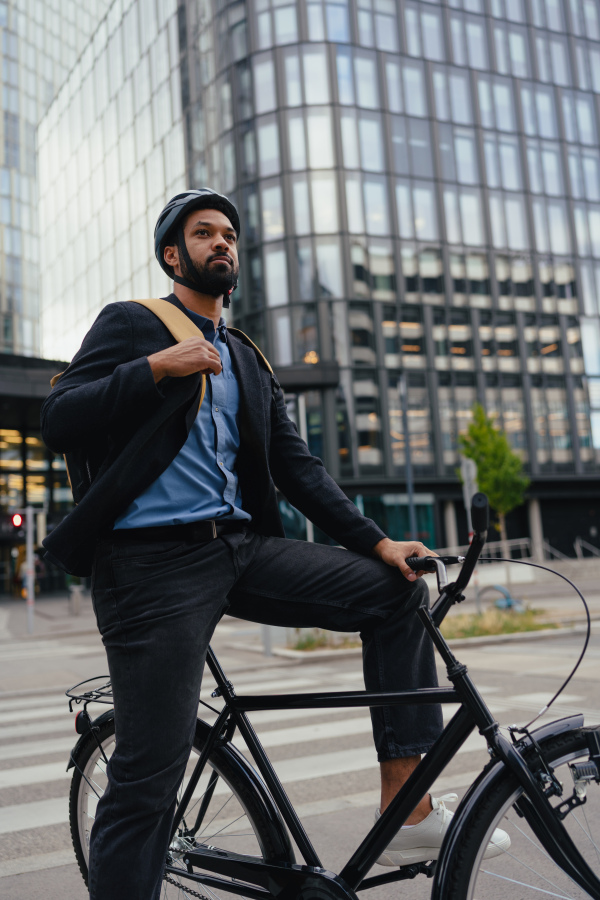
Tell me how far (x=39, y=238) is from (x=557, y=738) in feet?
198

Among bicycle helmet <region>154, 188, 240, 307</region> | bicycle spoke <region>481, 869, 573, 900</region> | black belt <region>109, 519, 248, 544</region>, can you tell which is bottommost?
bicycle spoke <region>481, 869, 573, 900</region>

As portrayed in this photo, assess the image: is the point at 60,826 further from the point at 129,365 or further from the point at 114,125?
the point at 114,125

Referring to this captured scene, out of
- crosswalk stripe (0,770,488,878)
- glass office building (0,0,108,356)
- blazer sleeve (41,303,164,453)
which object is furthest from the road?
glass office building (0,0,108,356)

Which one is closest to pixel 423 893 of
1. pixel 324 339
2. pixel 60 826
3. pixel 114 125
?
pixel 60 826

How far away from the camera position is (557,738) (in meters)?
1.97

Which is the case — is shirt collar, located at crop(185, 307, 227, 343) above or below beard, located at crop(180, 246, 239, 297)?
below

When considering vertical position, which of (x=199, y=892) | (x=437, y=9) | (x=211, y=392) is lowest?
(x=199, y=892)

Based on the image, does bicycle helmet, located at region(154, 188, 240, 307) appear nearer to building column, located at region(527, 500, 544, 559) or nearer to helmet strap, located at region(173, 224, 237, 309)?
helmet strap, located at region(173, 224, 237, 309)

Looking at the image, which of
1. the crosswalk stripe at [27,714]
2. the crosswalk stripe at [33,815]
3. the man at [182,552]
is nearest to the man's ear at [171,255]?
the man at [182,552]

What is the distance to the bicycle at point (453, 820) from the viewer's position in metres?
1.94

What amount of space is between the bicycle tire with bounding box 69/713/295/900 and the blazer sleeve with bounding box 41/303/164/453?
0.97 metres

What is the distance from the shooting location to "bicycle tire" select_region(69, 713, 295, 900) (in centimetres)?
230

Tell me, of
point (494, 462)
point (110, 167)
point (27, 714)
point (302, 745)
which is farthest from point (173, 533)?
point (110, 167)

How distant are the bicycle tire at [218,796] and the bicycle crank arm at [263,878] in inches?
1.5
